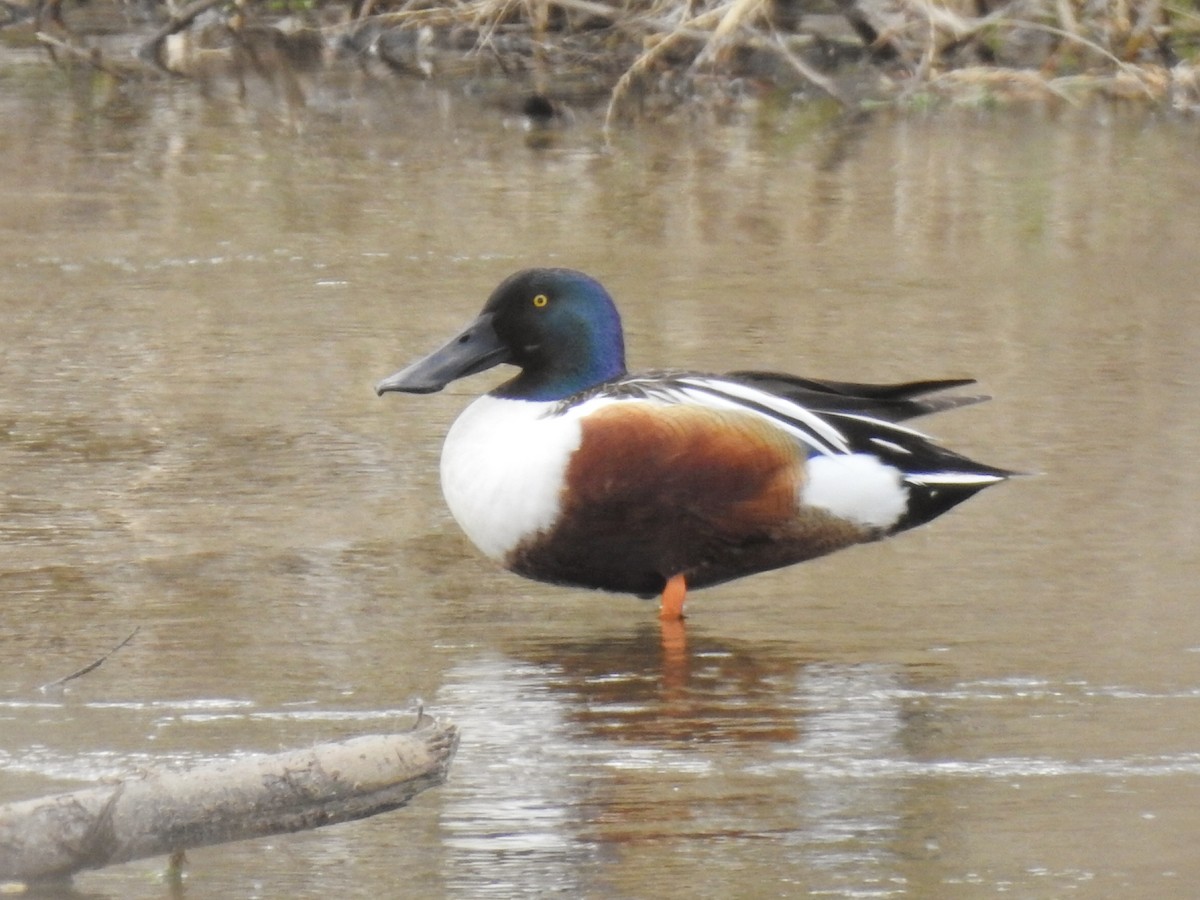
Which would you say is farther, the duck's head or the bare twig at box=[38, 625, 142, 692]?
the duck's head

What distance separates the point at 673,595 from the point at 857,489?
397 mm

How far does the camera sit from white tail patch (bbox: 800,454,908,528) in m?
4.10

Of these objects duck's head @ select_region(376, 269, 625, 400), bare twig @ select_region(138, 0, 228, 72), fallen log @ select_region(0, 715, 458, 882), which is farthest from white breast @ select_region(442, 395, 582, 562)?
bare twig @ select_region(138, 0, 228, 72)

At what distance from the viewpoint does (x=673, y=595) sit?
4074mm

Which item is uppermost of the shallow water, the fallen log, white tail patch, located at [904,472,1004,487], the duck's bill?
the duck's bill

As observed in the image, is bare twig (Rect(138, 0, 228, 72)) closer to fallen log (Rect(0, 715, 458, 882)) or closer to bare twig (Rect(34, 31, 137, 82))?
bare twig (Rect(34, 31, 137, 82))

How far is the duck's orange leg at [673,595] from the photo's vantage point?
4.07m

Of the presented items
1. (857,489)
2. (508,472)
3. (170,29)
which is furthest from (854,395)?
(170,29)

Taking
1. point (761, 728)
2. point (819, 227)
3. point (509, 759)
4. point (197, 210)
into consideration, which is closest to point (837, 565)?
point (761, 728)

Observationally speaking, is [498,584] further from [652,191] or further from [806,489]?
[652,191]

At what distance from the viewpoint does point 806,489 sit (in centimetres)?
409

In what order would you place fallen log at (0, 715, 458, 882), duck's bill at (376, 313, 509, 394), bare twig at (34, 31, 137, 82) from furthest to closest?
bare twig at (34, 31, 137, 82)
duck's bill at (376, 313, 509, 394)
fallen log at (0, 715, 458, 882)

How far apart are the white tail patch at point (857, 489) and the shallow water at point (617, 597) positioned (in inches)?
6.7

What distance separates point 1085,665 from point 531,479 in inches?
39.7
